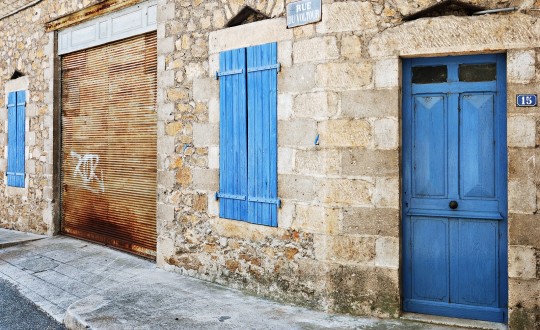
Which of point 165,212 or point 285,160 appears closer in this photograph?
point 285,160

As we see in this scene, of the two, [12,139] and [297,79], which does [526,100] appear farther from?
[12,139]

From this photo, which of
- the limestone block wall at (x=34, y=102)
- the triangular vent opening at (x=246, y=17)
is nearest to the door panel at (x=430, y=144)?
the triangular vent opening at (x=246, y=17)

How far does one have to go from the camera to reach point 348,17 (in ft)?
14.2

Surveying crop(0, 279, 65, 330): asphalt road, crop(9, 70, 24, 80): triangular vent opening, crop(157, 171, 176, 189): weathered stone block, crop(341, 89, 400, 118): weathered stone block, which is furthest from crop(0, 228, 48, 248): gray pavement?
crop(341, 89, 400, 118): weathered stone block

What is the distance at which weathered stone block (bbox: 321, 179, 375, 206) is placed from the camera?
4.27 metres

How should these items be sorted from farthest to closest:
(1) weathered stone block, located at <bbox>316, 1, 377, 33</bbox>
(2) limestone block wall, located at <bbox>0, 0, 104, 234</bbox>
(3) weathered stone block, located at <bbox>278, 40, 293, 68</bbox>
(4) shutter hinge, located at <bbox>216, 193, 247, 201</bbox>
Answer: (2) limestone block wall, located at <bbox>0, 0, 104, 234</bbox> < (4) shutter hinge, located at <bbox>216, 193, 247, 201</bbox> < (3) weathered stone block, located at <bbox>278, 40, 293, 68</bbox> < (1) weathered stone block, located at <bbox>316, 1, 377, 33</bbox>

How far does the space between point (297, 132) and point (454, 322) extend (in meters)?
2.26

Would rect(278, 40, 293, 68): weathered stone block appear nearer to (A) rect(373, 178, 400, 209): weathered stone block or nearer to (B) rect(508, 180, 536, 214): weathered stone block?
(A) rect(373, 178, 400, 209): weathered stone block

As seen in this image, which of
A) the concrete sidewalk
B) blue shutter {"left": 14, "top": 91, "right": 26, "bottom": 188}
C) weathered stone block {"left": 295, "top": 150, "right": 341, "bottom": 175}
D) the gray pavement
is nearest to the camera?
the concrete sidewalk

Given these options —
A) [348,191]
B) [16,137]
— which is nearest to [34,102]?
[16,137]

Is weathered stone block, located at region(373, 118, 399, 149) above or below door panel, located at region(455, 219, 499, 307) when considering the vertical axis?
above

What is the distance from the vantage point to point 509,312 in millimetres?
3902

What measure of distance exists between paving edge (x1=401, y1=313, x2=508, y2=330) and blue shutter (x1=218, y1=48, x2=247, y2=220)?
1972 mm

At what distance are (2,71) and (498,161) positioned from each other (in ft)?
30.7
